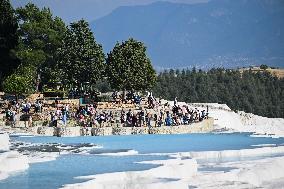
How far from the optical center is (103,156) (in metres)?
21.3

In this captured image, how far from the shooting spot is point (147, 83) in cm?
5888

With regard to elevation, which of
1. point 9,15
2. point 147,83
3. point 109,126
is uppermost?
point 9,15

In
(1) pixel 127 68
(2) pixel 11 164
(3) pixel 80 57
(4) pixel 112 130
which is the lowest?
(2) pixel 11 164

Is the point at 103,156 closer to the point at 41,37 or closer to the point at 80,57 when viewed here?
the point at 80,57

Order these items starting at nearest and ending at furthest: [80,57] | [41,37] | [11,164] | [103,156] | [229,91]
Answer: [11,164]
[103,156]
[80,57]
[41,37]
[229,91]

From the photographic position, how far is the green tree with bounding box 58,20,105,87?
51.5m

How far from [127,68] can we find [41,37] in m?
13.9

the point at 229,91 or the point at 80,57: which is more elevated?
the point at 229,91

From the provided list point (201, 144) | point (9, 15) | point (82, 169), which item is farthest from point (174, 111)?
point (82, 169)

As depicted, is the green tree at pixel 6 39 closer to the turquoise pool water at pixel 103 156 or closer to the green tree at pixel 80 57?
the green tree at pixel 80 57

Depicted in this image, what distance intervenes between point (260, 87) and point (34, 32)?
62379mm

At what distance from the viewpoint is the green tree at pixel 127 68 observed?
54.5 m

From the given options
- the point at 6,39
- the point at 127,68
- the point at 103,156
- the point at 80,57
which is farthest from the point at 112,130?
the point at 127,68

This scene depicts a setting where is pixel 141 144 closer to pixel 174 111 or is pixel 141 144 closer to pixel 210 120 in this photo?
pixel 174 111
